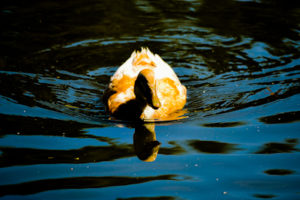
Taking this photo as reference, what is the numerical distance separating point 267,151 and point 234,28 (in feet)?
20.1

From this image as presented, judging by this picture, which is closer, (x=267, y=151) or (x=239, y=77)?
(x=267, y=151)

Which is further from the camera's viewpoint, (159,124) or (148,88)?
(159,124)

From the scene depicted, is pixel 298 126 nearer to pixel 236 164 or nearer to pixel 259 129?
pixel 259 129

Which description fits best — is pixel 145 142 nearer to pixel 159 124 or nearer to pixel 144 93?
pixel 159 124

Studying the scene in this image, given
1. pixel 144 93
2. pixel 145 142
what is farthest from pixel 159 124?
pixel 145 142

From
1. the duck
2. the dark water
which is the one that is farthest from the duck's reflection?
the duck

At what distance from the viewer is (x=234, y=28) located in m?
11.0

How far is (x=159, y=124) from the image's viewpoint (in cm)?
668

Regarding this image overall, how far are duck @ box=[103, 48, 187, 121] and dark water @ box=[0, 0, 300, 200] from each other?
329 millimetres

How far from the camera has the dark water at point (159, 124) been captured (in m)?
4.92

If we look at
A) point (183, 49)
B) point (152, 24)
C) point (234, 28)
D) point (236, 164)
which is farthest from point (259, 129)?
point (152, 24)

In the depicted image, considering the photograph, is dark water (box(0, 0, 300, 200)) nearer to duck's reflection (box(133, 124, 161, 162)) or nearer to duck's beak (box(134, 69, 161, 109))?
duck's reflection (box(133, 124, 161, 162))

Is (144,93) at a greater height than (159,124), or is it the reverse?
(144,93)

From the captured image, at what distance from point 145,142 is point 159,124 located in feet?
2.43
